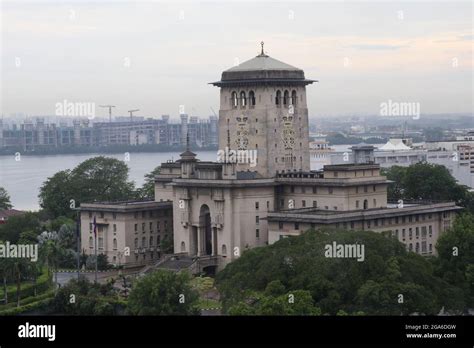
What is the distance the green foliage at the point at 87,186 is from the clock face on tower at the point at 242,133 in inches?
718

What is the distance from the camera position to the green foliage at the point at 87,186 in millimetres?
79250

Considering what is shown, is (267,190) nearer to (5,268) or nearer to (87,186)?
(5,268)

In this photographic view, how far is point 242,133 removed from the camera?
62.8m

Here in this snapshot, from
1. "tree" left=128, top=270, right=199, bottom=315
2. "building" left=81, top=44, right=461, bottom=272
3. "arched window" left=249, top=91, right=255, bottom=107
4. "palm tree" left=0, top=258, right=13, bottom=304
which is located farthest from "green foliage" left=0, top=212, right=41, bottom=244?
"tree" left=128, top=270, right=199, bottom=315

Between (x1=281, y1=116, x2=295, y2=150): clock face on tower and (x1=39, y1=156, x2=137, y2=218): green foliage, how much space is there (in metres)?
19.8

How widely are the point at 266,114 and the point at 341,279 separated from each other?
75.8ft

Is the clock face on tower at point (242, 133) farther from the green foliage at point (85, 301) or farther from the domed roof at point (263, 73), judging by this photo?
the green foliage at point (85, 301)

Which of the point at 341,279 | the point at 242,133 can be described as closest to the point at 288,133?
the point at 242,133

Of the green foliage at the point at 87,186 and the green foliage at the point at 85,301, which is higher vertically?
the green foliage at the point at 87,186

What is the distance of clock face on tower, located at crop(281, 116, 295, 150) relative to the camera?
206ft

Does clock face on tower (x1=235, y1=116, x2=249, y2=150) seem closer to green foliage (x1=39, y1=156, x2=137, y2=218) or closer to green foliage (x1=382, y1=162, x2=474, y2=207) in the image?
green foliage (x1=382, y1=162, x2=474, y2=207)

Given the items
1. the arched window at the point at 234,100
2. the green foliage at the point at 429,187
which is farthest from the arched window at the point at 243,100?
the green foliage at the point at 429,187
